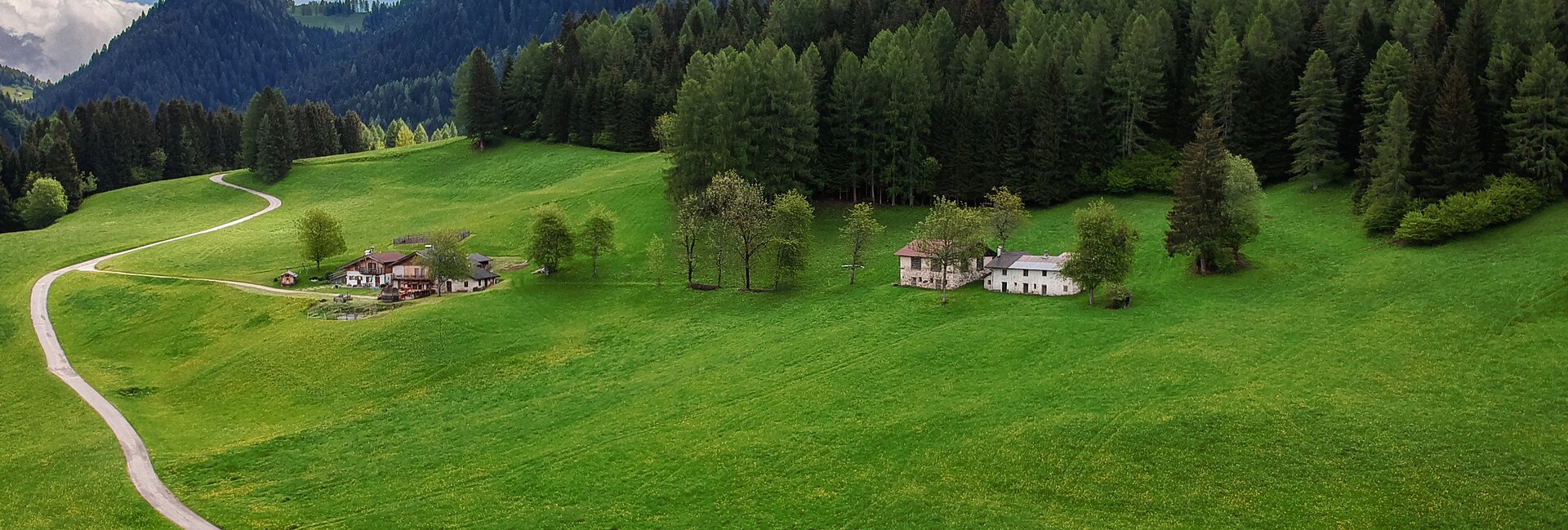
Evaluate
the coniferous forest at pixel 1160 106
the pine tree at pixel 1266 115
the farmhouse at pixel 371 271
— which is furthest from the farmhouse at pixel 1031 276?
the farmhouse at pixel 371 271

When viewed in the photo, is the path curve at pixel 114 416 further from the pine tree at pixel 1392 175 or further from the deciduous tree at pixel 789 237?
the pine tree at pixel 1392 175

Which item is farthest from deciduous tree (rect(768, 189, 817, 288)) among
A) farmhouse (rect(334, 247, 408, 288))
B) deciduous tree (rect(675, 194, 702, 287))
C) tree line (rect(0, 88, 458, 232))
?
tree line (rect(0, 88, 458, 232))

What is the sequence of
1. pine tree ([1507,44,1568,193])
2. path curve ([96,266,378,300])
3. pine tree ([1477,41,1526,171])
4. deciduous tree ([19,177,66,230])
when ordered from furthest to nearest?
deciduous tree ([19,177,66,230]) < path curve ([96,266,378,300]) < pine tree ([1477,41,1526,171]) < pine tree ([1507,44,1568,193])

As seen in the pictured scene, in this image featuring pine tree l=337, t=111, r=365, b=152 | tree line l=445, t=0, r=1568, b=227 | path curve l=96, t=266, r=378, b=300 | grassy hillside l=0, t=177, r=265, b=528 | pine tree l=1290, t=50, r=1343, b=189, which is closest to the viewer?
grassy hillside l=0, t=177, r=265, b=528

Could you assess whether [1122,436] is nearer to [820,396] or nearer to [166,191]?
[820,396]

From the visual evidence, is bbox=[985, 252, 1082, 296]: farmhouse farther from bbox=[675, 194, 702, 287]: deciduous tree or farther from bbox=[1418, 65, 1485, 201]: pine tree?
bbox=[1418, 65, 1485, 201]: pine tree

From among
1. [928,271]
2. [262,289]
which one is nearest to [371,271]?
[262,289]

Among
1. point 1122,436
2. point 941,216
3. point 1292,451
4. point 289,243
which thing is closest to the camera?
point 1292,451

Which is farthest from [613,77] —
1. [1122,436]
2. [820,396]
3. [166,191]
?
[1122,436]
